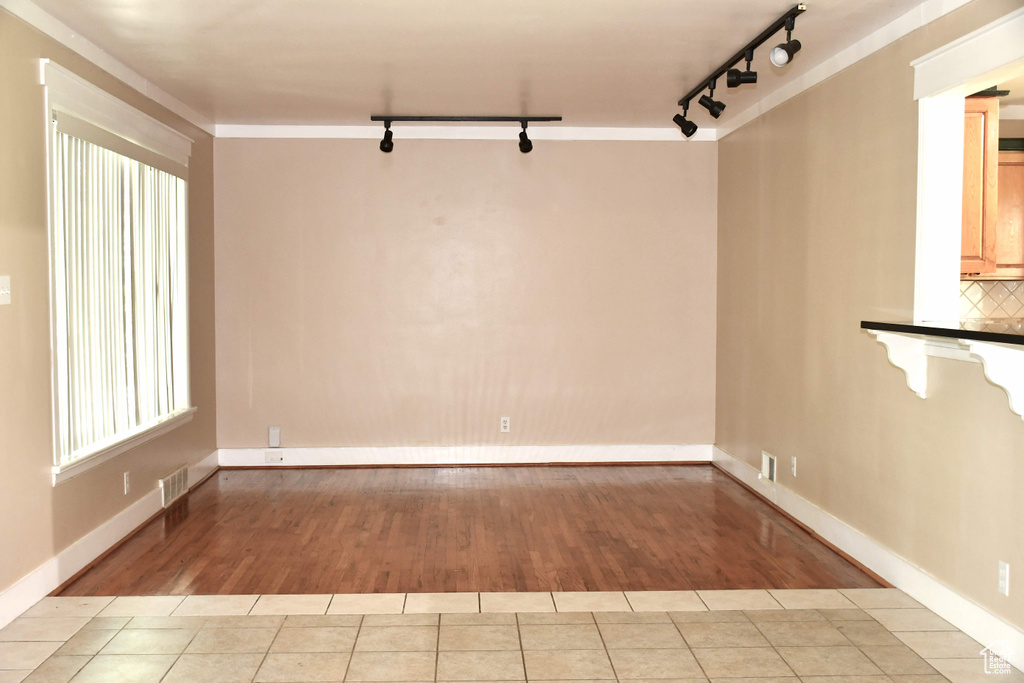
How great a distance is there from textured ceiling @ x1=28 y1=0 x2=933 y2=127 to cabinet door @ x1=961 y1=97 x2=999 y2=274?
556 millimetres

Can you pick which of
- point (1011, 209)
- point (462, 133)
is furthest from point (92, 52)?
point (1011, 209)

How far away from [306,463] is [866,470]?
4028 mm

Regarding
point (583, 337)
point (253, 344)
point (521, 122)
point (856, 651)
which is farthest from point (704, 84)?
point (253, 344)

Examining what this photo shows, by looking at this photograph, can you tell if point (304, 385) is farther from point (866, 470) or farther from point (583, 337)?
point (866, 470)

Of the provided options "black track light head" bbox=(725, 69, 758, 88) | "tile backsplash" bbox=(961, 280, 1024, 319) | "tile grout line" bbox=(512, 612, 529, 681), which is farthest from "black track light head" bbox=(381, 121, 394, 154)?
"tile backsplash" bbox=(961, 280, 1024, 319)

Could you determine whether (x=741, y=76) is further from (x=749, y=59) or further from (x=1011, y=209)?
(x=1011, y=209)

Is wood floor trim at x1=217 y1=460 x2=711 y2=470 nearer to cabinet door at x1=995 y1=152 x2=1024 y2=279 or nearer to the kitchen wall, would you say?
cabinet door at x1=995 y1=152 x2=1024 y2=279

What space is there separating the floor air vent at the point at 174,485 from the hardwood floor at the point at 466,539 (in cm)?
11

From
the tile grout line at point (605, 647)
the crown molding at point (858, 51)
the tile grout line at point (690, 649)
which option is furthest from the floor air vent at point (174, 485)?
the crown molding at point (858, 51)

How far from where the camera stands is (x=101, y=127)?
4.16 meters

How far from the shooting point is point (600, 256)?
6.38 metres

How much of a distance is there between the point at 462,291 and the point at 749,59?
2879 millimetres

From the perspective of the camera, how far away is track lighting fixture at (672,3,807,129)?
3555mm

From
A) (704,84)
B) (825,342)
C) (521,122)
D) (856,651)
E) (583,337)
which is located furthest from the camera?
(583,337)
